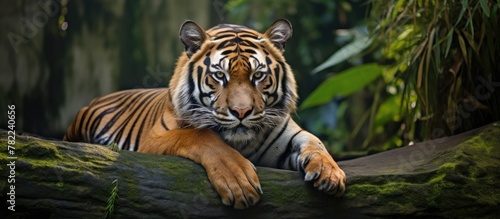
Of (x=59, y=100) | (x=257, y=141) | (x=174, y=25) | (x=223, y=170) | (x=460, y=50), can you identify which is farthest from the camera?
(x=174, y=25)

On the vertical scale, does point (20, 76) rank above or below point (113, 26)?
below

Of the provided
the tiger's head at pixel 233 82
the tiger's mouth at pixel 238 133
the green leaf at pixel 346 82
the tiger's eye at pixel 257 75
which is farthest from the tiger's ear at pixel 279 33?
the green leaf at pixel 346 82

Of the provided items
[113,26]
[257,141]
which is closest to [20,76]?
[113,26]

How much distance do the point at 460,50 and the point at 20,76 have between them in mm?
3972

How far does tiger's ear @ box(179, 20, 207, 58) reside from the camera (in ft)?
11.7

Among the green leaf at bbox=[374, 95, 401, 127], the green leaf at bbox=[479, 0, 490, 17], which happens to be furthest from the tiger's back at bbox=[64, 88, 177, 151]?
the green leaf at bbox=[374, 95, 401, 127]

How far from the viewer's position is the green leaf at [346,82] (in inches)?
234

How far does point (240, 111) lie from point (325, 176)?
20.9 inches

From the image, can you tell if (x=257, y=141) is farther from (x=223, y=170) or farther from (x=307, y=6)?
(x=307, y=6)

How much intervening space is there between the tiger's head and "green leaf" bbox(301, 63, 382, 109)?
2237 mm

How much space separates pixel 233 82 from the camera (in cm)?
337

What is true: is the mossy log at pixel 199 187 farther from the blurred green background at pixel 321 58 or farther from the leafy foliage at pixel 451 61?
the leafy foliage at pixel 451 61

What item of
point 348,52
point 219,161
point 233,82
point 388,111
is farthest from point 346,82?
point 219,161

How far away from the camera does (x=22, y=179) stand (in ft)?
9.36
